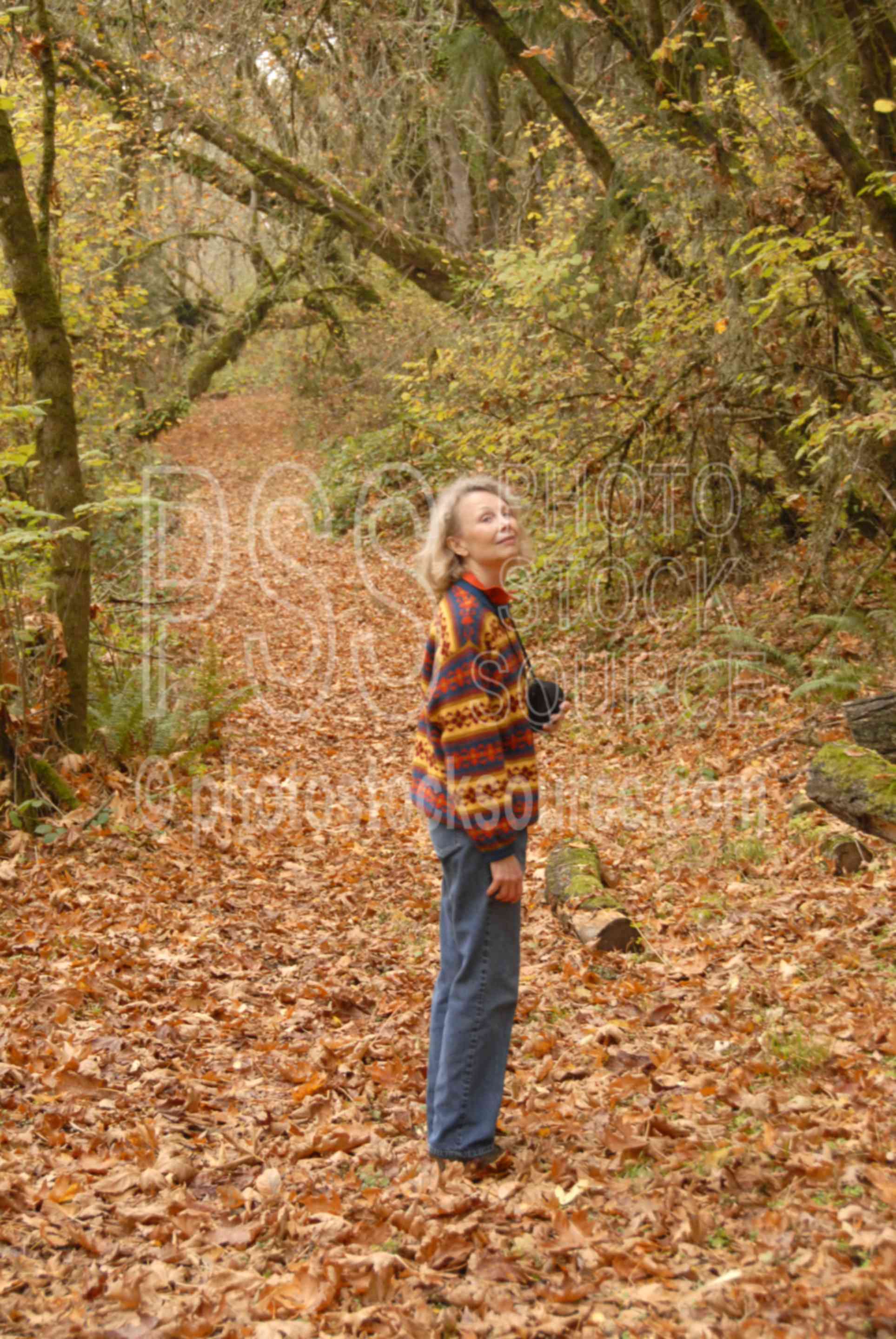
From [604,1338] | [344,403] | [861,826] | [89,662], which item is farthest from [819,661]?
[344,403]

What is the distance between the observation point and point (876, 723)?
20.7 feet

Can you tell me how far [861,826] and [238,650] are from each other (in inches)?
332

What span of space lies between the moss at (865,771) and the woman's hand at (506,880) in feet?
10.3

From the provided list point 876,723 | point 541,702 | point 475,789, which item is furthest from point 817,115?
point 475,789

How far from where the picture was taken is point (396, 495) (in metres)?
18.9

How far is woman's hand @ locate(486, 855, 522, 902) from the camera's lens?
351 cm

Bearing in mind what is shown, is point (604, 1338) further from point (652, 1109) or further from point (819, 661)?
point (819, 661)

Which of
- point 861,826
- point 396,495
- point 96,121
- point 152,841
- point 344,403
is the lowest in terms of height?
point 152,841

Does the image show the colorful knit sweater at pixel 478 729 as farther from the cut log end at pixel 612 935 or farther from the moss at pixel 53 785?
the moss at pixel 53 785

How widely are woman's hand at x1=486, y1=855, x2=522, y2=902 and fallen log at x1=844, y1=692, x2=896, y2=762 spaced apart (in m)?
3.50

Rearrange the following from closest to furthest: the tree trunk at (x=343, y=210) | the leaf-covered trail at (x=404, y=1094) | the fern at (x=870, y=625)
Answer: the leaf-covered trail at (x=404, y=1094) < the fern at (x=870, y=625) < the tree trunk at (x=343, y=210)

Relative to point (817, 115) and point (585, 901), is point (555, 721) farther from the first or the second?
point (817, 115)

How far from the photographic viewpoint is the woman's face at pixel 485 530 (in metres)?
3.64

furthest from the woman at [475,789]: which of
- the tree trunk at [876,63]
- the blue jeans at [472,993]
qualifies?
the tree trunk at [876,63]
